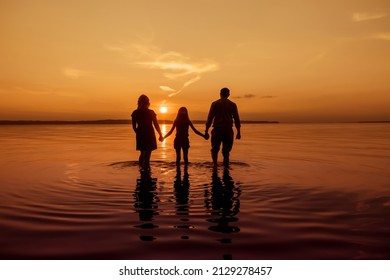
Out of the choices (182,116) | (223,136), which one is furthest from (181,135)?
(223,136)

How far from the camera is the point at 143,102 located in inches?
462

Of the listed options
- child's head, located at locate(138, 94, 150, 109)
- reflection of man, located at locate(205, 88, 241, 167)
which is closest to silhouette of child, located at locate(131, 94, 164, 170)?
child's head, located at locate(138, 94, 150, 109)

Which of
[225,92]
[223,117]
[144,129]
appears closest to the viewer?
[225,92]

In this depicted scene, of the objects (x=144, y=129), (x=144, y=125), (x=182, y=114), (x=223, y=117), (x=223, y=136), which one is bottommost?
(x=223, y=136)

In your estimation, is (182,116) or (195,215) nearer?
(195,215)

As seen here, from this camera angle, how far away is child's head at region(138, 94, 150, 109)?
11.7m

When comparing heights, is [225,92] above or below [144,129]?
above

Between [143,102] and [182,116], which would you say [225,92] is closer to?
[182,116]

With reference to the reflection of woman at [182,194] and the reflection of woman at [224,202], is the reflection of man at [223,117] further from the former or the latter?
the reflection of woman at [224,202]

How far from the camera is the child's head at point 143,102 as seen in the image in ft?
38.5

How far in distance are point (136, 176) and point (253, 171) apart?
12.7 feet

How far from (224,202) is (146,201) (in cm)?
159

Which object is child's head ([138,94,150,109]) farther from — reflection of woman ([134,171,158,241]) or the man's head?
reflection of woman ([134,171,158,241])

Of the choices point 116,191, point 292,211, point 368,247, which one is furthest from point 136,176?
point 368,247
